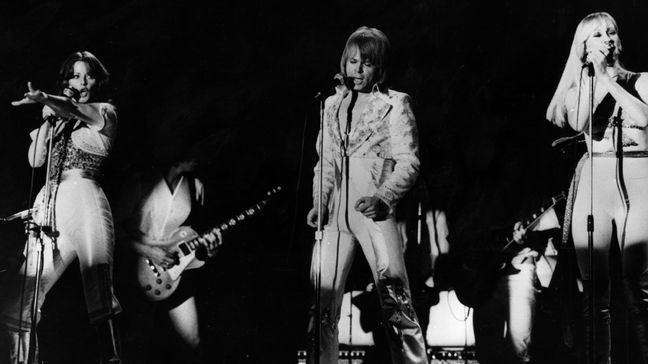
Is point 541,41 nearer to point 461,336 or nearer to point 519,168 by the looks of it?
point 519,168

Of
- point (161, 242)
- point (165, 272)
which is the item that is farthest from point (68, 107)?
point (165, 272)

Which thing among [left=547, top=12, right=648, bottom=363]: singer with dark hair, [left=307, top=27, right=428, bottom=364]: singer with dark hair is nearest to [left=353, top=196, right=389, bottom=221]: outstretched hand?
[left=307, top=27, right=428, bottom=364]: singer with dark hair

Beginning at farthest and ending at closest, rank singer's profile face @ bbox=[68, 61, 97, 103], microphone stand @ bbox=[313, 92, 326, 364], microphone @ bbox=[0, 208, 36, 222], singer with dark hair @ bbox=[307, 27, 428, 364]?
1. singer's profile face @ bbox=[68, 61, 97, 103]
2. microphone @ bbox=[0, 208, 36, 222]
3. singer with dark hair @ bbox=[307, 27, 428, 364]
4. microphone stand @ bbox=[313, 92, 326, 364]

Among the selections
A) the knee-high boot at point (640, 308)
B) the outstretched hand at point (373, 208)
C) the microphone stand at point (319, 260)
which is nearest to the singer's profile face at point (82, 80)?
the microphone stand at point (319, 260)

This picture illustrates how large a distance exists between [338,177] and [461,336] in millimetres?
1337

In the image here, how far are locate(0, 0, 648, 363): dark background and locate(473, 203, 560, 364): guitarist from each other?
0.20 m

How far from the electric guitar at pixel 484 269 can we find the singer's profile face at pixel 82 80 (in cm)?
284

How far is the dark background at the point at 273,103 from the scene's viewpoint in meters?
6.19

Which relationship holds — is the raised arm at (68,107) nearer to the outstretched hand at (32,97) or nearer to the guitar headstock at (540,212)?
the outstretched hand at (32,97)

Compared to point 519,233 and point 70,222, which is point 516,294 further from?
point 70,222

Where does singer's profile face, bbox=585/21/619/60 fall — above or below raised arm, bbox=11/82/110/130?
above

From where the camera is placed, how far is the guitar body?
620 cm

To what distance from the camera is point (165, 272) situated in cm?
620

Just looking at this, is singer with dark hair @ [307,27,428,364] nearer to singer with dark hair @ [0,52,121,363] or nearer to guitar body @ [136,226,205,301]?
guitar body @ [136,226,205,301]
